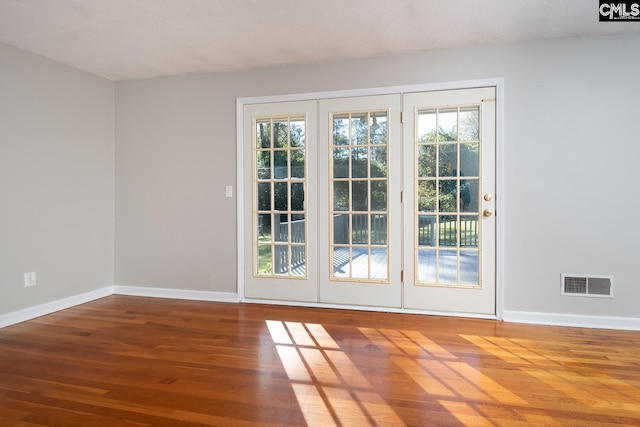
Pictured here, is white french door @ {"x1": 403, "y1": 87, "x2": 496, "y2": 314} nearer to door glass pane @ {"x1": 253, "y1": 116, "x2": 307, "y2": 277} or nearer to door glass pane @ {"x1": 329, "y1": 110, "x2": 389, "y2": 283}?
door glass pane @ {"x1": 329, "y1": 110, "x2": 389, "y2": 283}

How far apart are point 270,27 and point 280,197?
5.27ft

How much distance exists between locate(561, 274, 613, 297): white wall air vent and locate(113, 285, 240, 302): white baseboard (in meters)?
3.11

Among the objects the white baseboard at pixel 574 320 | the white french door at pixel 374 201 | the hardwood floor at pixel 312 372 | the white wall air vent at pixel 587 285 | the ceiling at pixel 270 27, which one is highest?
the ceiling at pixel 270 27

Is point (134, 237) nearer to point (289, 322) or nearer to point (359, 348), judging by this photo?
point (289, 322)

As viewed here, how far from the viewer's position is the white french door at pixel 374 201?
11.3 ft

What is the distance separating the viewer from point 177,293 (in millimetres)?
4219

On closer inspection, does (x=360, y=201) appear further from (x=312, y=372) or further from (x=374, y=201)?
(x=312, y=372)

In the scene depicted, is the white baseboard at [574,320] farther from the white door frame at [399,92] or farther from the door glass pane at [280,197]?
the door glass pane at [280,197]

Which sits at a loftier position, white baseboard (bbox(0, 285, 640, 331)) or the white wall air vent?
the white wall air vent

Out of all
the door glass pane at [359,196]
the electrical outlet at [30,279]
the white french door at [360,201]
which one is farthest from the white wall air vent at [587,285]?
the electrical outlet at [30,279]

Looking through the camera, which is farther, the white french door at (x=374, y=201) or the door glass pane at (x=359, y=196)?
the door glass pane at (x=359, y=196)

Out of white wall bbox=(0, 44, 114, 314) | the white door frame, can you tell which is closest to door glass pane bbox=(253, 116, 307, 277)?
the white door frame

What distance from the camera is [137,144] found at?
4348mm

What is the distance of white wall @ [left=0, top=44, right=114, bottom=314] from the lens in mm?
3340
